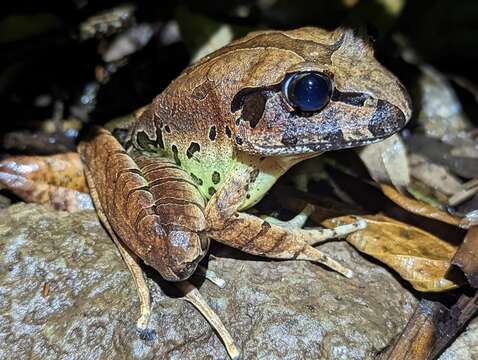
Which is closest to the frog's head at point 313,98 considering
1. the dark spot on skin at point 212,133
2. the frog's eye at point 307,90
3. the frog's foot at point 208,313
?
the frog's eye at point 307,90

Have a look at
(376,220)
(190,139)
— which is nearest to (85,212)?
(190,139)

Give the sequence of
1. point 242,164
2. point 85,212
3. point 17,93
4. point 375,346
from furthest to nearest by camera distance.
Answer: point 17,93, point 85,212, point 242,164, point 375,346

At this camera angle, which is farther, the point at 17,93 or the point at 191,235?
the point at 17,93

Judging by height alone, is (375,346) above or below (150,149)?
below

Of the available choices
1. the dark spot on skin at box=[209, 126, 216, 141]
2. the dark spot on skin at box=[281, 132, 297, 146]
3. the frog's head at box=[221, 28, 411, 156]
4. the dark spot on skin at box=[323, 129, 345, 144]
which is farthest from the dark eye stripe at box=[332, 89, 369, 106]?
the dark spot on skin at box=[209, 126, 216, 141]

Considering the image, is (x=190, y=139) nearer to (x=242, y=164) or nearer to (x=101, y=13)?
(x=242, y=164)

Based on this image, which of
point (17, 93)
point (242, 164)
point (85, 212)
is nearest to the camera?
point (242, 164)
